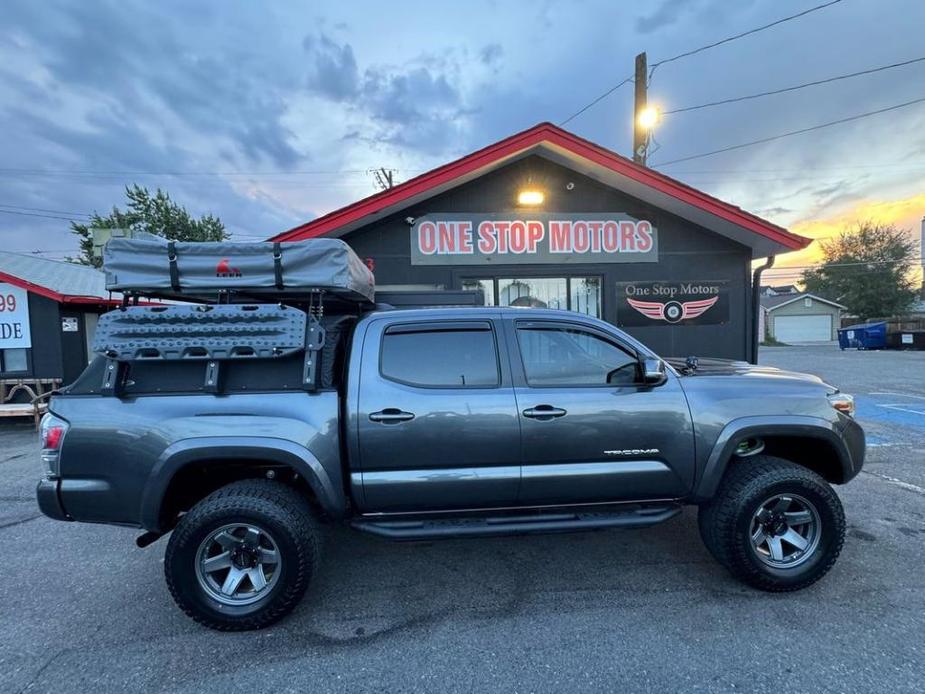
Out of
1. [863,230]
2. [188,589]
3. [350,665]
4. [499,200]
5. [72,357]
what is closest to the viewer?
[350,665]

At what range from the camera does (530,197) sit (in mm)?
7676

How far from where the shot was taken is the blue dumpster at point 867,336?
25.2 m

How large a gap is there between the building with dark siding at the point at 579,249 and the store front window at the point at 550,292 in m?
0.02

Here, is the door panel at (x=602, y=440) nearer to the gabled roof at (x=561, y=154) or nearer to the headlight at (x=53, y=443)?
the headlight at (x=53, y=443)

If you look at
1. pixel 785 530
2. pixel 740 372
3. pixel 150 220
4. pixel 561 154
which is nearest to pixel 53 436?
pixel 740 372

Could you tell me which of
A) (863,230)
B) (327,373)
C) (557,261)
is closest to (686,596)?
(327,373)

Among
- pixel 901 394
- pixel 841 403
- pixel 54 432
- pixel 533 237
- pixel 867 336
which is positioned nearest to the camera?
pixel 54 432

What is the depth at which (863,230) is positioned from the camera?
4341cm

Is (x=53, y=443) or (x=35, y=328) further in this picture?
(x=35, y=328)

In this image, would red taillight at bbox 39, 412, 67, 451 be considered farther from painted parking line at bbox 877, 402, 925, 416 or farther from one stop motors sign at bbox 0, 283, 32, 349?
painted parking line at bbox 877, 402, 925, 416

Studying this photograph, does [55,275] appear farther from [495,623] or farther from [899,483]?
[899,483]

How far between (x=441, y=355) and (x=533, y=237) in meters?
5.42

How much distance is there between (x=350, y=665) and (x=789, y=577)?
275cm

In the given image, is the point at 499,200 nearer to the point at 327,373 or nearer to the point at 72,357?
the point at 327,373
